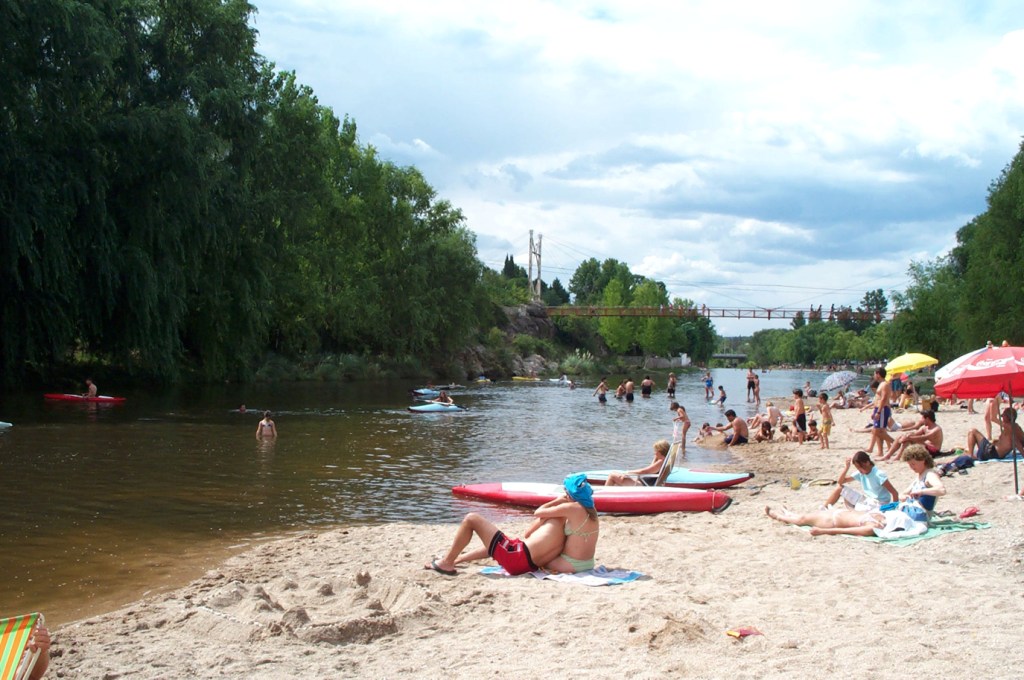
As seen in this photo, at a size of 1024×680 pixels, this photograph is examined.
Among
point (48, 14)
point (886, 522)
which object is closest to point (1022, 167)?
point (886, 522)

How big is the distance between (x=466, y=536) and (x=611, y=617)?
2125 mm

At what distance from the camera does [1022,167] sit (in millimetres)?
35750

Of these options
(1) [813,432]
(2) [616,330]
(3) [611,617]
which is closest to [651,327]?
(2) [616,330]

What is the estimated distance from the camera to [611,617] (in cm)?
625

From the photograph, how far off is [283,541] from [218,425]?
45.6 ft

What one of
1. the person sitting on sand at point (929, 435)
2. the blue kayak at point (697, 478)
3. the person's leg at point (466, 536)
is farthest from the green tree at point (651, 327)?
the person's leg at point (466, 536)

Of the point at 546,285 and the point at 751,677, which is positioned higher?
the point at 546,285

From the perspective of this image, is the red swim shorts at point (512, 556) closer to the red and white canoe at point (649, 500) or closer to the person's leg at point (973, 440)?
the red and white canoe at point (649, 500)

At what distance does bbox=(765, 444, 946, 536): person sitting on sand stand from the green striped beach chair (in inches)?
296

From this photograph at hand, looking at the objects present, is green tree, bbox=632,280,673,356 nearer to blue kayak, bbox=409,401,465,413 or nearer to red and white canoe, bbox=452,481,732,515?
blue kayak, bbox=409,401,465,413

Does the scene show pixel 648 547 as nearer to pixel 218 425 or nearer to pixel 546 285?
pixel 218 425

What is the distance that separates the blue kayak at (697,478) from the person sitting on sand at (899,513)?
12.9 ft

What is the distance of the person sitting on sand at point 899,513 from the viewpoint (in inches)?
354

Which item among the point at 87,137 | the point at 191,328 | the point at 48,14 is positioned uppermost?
the point at 48,14
